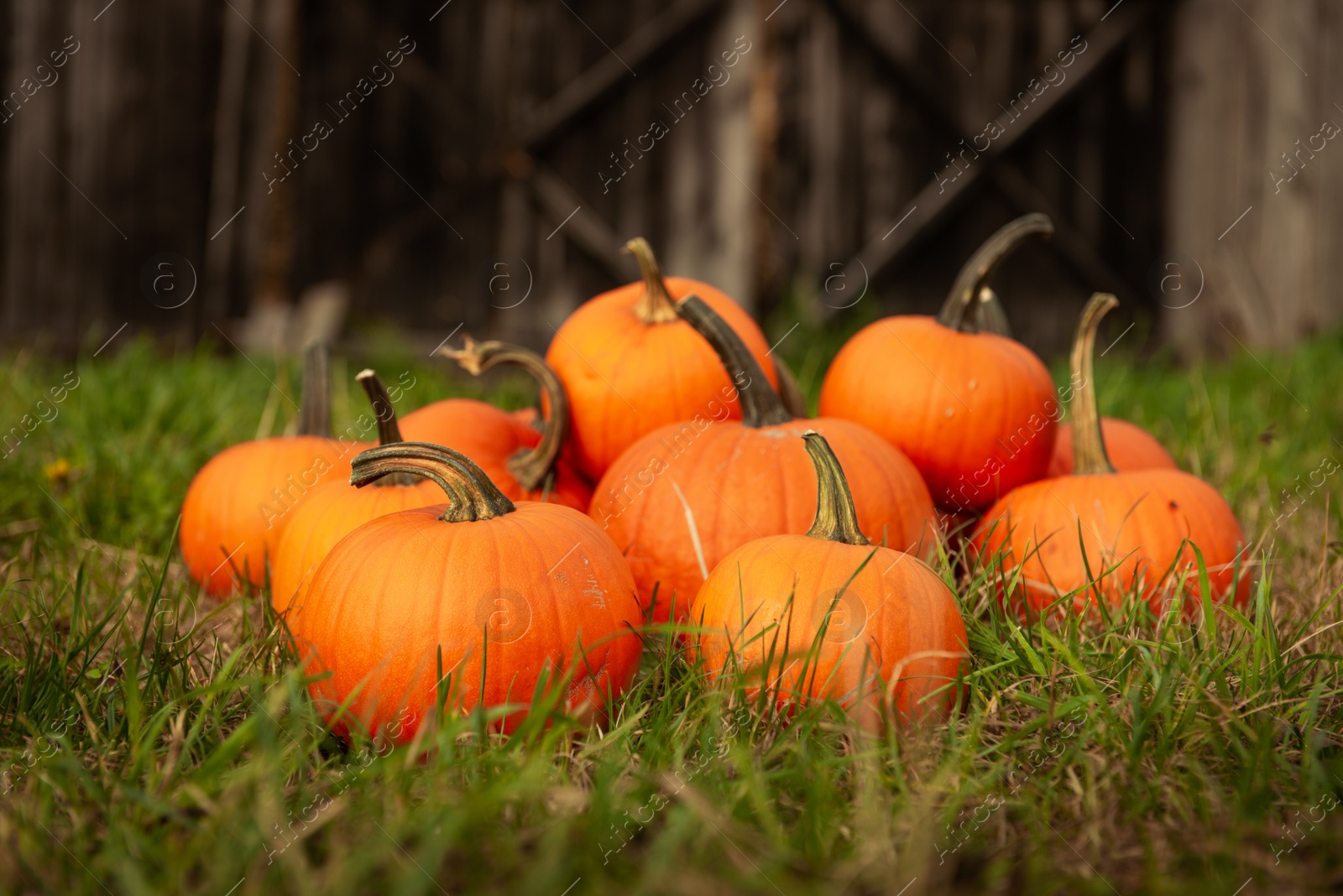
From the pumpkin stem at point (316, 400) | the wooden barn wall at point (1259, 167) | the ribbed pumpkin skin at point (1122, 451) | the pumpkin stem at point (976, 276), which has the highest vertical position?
the pumpkin stem at point (316, 400)

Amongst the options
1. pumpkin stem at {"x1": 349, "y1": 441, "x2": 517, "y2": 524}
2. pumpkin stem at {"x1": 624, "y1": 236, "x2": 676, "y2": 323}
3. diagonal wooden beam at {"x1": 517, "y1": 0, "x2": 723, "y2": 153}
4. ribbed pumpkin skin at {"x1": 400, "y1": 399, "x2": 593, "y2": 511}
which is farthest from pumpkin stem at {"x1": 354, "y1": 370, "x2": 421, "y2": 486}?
diagonal wooden beam at {"x1": 517, "y1": 0, "x2": 723, "y2": 153}

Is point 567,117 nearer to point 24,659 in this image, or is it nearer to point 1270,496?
point 1270,496

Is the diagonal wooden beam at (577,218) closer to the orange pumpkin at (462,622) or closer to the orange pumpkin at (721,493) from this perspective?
the orange pumpkin at (721,493)

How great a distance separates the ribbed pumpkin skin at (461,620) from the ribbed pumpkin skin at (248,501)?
657 mm

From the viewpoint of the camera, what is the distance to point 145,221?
4855mm

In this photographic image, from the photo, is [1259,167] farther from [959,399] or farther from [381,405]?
[381,405]

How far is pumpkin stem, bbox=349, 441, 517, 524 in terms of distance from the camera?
1.50 m

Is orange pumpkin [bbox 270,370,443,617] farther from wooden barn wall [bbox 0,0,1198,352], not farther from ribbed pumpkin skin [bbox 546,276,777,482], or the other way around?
wooden barn wall [bbox 0,0,1198,352]

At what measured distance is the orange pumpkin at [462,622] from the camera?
1.37 meters

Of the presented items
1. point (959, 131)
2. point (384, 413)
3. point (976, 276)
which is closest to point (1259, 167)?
point (959, 131)

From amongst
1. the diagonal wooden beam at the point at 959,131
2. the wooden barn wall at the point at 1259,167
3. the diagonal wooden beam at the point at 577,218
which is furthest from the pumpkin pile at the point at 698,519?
the wooden barn wall at the point at 1259,167

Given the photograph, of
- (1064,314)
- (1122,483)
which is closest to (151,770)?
(1122,483)

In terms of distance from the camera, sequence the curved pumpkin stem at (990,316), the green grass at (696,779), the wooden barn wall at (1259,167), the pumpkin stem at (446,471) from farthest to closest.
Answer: the wooden barn wall at (1259,167)
the curved pumpkin stem at (990,316)
the pumpkin stem at (446,471)
the green grass at (696,779)

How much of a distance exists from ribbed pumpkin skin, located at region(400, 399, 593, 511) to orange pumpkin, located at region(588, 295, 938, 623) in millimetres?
241
